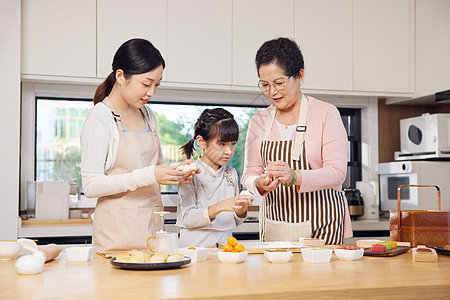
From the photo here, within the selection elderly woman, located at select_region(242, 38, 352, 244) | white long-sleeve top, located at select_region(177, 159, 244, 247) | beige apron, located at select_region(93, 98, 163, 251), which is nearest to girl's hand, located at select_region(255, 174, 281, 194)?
elderly woman, located at select_region(242, 38, 352, 244)

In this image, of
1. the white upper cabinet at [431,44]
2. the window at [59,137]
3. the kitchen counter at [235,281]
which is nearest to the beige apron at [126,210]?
the kitchen counter at [235,281]

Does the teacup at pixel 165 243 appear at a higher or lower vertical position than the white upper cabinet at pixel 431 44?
lower

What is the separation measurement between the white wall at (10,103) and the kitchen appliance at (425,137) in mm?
2492

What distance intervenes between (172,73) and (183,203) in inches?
53.2

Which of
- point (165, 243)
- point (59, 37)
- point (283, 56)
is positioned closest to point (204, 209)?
point (165, 243)

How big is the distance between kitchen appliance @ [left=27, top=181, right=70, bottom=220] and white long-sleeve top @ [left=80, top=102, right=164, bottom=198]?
1.45 m

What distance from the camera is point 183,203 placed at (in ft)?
7.21

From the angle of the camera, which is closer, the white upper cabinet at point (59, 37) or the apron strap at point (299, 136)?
the apron strap at point (299, 136)

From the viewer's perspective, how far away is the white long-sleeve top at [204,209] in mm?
2133

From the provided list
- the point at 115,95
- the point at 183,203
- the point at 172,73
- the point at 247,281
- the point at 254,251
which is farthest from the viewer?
the point at 172,73

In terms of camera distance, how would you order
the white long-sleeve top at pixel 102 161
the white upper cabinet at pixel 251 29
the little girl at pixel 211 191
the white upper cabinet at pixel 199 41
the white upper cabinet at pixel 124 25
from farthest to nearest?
the white upper cabinet at pixel 251 29 → the white upper cabinet at pixel 199 41 → the white upper cabinet at pixel 124 25 → the little girl at pixel 211 191 → the white long-sleeve top at pixel 102 161

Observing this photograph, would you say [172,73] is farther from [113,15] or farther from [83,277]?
[83,277]

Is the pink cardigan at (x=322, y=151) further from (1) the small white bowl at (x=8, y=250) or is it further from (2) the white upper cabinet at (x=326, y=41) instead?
(2) the white upper cabinet at (x=326, y=41)

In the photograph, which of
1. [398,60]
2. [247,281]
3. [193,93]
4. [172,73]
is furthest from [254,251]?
[398,60]
